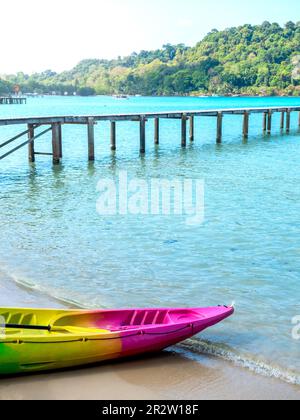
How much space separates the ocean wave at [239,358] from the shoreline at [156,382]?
109 millimetres

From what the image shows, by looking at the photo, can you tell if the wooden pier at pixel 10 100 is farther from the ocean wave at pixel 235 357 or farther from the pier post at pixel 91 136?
the ocean wave at pixel 235 357

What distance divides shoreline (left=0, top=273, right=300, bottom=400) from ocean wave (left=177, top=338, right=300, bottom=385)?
4.3 inches

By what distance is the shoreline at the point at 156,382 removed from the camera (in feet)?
25.4

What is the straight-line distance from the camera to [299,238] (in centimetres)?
1567

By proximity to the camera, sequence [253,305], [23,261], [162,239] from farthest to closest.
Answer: [162,239]
[23,261]
[253,305]

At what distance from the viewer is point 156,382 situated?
805 cm

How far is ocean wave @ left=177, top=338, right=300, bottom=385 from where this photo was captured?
8398 millimetres

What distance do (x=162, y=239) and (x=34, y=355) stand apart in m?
7.77

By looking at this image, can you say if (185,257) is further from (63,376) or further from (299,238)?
(63,376)

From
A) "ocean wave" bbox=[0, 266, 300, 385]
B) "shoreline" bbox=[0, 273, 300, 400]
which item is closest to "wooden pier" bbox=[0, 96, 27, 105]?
"ocean wave" bbox=[0, 266, 300, 385]

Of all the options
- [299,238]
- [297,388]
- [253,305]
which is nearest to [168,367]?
[297,388]

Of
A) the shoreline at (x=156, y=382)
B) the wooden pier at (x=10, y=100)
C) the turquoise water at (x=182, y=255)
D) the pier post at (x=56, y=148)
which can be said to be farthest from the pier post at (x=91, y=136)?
the wooden pier at (x=10, y=100)

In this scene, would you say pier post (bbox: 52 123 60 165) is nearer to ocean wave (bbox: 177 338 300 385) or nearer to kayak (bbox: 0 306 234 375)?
kayak (bbox: 0 306 234 375)

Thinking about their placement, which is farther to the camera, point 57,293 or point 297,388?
point 57,293
